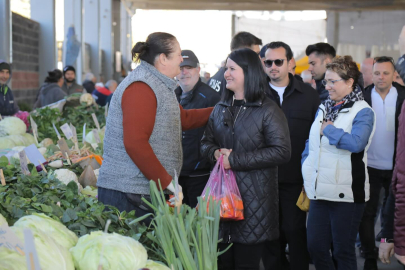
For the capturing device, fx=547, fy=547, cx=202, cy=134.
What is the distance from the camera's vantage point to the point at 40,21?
11078 mm

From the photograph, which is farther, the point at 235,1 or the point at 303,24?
the point at 303,24

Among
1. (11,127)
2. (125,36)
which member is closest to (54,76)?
(11,127)

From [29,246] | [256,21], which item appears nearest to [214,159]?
[29,246]

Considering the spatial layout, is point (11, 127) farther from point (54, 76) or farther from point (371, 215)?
point (54, 76)

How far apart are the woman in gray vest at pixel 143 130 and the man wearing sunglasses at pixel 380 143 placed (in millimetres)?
2372

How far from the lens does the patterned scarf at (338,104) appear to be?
3340mm

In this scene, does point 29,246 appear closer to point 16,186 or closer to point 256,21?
point 16,186

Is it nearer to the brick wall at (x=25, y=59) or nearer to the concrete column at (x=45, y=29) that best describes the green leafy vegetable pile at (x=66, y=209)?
the brick wall at (x=25, y=59)

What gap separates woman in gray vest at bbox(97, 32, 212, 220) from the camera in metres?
2.43

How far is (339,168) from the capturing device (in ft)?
10.8

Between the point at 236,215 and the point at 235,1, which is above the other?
the point at 235,1

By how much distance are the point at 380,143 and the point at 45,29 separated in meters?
8.32

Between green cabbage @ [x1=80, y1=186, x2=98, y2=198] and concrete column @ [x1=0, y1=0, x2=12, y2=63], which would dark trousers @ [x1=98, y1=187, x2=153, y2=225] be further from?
concrete column @ [x1=0, y1=0, x2=12, y2=63]

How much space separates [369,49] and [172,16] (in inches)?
441
